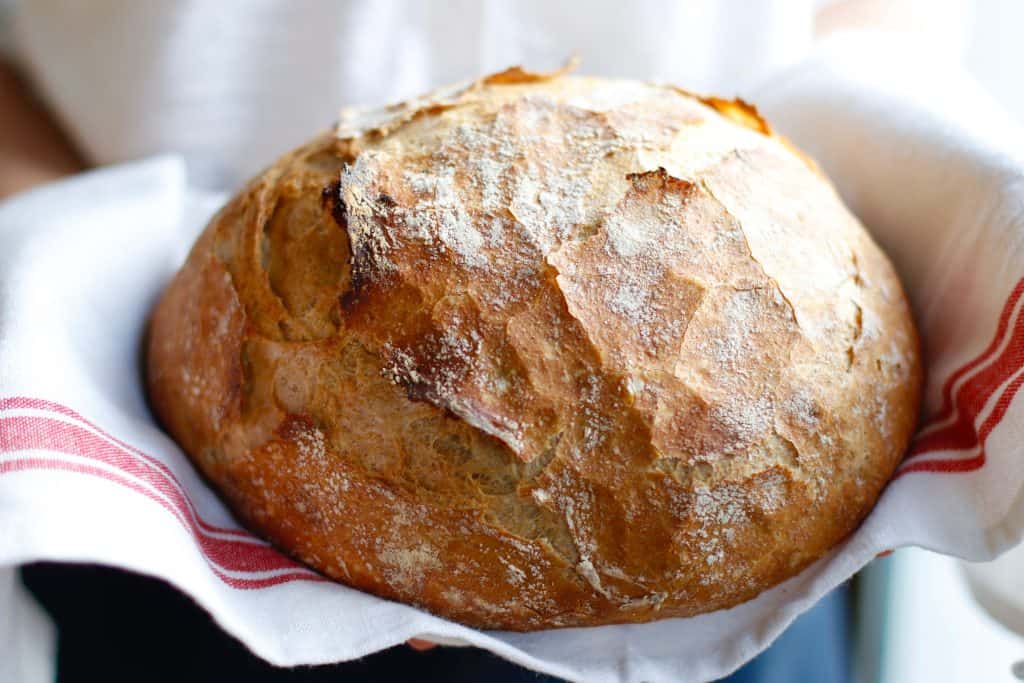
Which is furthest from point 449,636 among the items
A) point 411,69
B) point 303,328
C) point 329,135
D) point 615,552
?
point 411,69

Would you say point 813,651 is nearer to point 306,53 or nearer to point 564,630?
point 564,630

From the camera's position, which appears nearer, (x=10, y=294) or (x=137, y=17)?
(x=10, y=294)

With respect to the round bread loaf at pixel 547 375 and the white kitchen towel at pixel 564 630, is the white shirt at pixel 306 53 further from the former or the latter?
the round bread loaf at pixel 547 375

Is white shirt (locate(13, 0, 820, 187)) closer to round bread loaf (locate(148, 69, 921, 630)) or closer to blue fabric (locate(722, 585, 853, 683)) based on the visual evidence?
round bread loaf (locate(148, 69, 921, 630))

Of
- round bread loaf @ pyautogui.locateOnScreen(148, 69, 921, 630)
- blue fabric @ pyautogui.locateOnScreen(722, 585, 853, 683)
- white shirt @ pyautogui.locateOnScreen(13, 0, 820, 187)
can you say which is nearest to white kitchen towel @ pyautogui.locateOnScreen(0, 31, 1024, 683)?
round bread loaf @ pyautogui.locateOnScreen(148, 69, 921, 630)

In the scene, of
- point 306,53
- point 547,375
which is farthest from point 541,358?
point 306,53

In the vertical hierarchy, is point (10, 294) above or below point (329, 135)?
below

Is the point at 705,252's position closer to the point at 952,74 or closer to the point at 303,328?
the point at 303,328
